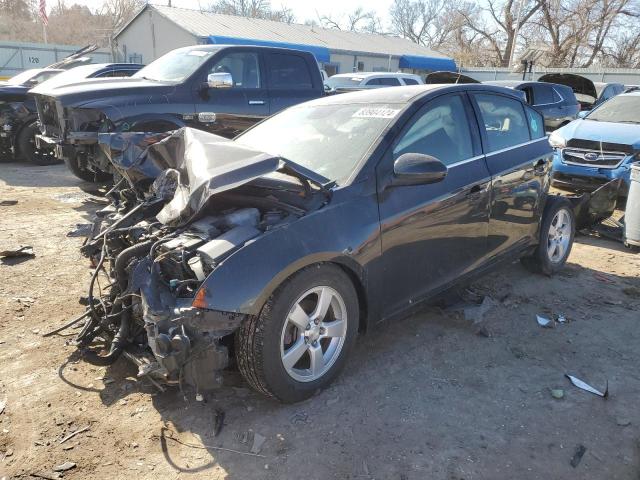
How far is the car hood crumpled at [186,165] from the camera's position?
2.76 metres

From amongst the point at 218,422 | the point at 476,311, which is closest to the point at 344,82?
the point at 476,311

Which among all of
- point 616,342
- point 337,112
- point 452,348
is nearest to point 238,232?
point 337,112

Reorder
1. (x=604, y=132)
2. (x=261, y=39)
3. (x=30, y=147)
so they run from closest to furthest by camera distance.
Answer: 1. (x=604, y=132)
2. (x=30, y=147)
3. (x=261, y=39)

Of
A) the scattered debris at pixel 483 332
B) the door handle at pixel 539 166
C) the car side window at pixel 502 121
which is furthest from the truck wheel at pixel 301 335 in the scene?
the door handle at pixel 539 166

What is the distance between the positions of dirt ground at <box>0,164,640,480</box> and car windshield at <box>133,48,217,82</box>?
406cm

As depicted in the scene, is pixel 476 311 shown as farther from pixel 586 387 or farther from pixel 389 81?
pixel 389 81

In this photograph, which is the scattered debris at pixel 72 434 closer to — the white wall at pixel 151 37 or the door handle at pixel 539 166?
the door handle at pixel 539 166

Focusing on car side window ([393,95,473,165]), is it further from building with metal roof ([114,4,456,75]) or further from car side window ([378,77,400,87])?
building with metal roof ([114,4,456,75])

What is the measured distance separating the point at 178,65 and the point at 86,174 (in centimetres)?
224

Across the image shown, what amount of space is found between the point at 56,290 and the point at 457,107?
360 centimetres

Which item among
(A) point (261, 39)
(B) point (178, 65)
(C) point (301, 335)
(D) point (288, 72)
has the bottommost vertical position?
(C) point (301, 335)

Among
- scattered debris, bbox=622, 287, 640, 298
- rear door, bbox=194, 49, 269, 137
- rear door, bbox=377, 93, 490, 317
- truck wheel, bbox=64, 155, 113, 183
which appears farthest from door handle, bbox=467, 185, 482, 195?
truck wheel, bbox=64, 155, 113, 183

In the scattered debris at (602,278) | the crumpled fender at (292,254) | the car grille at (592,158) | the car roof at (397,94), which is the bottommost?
the scattered debris at (602,278)

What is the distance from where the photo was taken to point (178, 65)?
742cm
